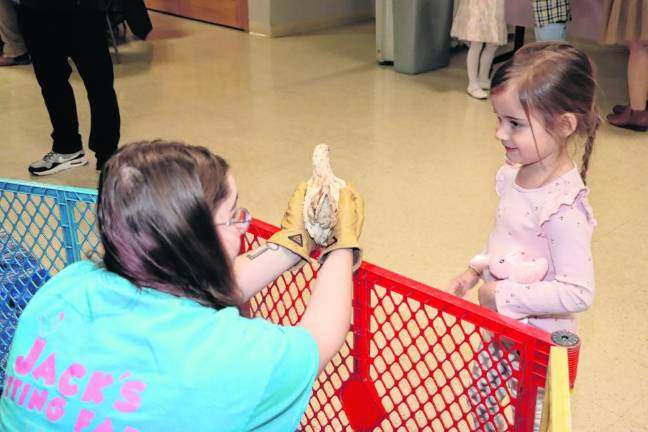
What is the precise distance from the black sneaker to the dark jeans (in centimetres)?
3

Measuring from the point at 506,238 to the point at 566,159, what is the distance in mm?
183

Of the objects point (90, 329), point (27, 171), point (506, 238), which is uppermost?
point (90, 329)

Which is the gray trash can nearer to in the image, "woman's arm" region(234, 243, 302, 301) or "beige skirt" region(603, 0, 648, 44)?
"beige skirt" region(603, 0, 648, 44)

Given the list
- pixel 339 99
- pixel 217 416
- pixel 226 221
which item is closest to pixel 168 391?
pixel 217 416

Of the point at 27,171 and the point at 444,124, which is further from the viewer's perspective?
the point at 444,124

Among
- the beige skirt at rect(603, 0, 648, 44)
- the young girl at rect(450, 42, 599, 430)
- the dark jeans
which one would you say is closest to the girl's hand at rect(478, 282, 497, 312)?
the young girl at rect(450, 42, 599, 430)

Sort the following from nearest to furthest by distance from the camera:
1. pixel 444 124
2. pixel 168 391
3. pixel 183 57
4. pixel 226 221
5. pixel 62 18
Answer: pixel 168 391 → pixel 226 221 → pixel 62 18 → pixel 444 124 → pixel 183 57

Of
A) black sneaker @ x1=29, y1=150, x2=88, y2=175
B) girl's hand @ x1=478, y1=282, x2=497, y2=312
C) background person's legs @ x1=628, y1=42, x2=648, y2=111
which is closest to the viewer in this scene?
girl's hand @ x1=478, y1=282, x2=497, y2=312

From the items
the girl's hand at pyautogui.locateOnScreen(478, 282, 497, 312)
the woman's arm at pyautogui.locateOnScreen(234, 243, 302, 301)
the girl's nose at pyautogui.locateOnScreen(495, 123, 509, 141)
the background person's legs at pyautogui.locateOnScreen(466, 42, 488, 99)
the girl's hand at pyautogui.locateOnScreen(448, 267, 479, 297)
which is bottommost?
the background person's legs at pyautogui.locateOnScreen(466, 42, 488, 99)

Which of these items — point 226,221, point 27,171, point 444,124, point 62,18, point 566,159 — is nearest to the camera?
point 226,221

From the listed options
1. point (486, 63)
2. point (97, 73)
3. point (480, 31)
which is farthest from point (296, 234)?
point (486, 63)

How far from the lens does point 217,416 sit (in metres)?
0.91

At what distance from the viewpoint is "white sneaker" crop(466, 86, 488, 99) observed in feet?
13.8

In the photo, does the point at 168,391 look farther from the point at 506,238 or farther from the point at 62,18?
the point at 62,18
